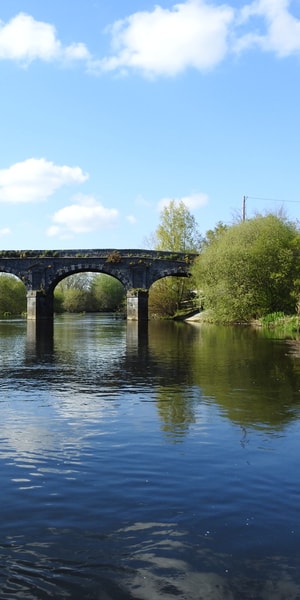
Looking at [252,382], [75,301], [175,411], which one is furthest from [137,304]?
[175,411]

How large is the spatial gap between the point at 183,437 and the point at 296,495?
324 centimetres

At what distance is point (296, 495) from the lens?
705 centimetres

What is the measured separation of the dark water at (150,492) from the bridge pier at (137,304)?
49.3 metres

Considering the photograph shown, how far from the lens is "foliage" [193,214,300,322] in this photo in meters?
49.7

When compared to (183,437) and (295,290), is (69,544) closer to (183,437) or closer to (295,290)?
(183,437)

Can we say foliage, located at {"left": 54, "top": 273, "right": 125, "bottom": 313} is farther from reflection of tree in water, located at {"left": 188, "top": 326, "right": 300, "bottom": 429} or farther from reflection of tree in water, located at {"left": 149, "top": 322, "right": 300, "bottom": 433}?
reflection of tree in water, located at {"left": 188, "top": 326, "right": 300, "bottom": 429}

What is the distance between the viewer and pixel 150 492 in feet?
23.6

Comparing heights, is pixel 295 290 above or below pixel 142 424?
above

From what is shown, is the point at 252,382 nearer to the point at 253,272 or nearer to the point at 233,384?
the point at 233,384

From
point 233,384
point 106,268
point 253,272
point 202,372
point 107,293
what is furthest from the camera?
point 107,293

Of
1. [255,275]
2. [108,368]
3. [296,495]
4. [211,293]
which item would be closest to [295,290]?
[255,275]

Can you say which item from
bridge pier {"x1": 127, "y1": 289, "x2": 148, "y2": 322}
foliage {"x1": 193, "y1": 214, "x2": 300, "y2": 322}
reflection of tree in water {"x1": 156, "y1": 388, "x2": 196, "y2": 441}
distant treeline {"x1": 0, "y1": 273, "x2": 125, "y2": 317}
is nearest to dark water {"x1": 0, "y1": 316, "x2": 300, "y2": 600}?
reflection of tree in water {"x1": 156, "y1": 388, "x2": 196, "y2": 441}

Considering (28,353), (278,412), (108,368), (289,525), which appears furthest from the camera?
(28,353)

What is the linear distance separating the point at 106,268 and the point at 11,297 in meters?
35.8
